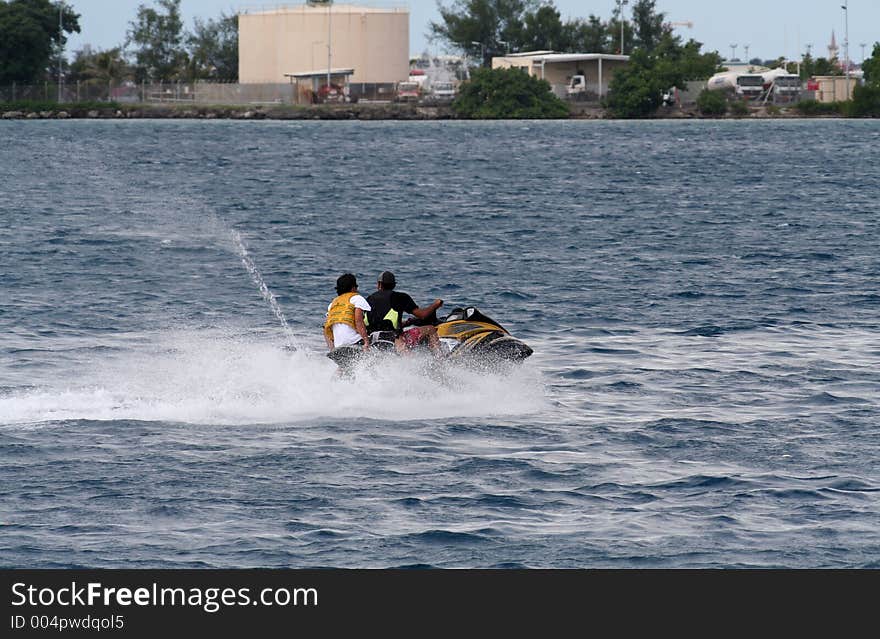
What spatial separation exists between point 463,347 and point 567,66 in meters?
162

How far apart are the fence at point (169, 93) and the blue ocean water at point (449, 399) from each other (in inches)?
4877

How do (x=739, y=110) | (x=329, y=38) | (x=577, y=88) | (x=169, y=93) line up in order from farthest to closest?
(x=169, y=93)
(x=577, y=88)
(x=329, y=38)
(x=739, y=110)

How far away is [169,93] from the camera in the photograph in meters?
184

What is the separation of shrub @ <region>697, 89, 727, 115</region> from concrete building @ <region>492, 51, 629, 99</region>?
10.7 metres

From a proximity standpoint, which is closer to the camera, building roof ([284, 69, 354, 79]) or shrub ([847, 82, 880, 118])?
shrub ([847, 82, 880, 118])

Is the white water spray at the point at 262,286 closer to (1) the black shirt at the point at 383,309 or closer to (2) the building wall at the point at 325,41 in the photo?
(1) the black shirt at the point at 383,309

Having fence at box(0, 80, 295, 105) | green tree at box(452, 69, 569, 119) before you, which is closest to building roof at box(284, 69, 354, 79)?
fence at box(0, 80, 295, 105)

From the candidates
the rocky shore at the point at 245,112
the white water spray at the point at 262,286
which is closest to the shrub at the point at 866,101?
the rocky shore at the point at 245,112

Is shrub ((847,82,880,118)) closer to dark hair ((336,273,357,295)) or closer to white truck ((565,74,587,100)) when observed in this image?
white truck ((565,74,587,100))

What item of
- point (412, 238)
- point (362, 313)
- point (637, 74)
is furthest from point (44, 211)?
point (637, 74)

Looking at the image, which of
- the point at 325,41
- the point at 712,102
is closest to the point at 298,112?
the point at 325,41

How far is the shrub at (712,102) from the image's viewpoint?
6649 inches

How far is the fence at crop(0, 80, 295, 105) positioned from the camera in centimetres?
17550

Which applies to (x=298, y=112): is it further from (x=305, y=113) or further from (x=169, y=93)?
(x=169, y=93)
